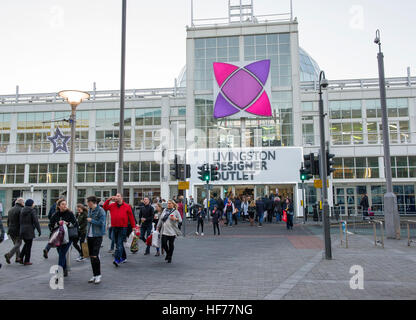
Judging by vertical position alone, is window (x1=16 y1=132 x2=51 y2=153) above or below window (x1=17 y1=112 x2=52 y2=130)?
below

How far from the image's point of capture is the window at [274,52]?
103ft

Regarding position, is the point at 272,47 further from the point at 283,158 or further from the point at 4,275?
the point at 4,275

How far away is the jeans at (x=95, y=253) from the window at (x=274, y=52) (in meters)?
26.6

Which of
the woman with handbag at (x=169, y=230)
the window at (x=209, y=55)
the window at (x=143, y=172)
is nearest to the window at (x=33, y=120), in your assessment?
the window at (x=143, y=172)

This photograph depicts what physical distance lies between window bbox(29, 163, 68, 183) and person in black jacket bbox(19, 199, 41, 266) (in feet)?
86.2

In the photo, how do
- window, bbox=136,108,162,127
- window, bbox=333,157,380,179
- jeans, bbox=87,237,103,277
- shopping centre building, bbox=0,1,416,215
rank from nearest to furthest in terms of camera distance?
jeans, bbox=87,237,103,277, shopping centre building, bbox=0,1,416,215, window, bbox=333,157,380,179, window, bbox=136,108,162,127

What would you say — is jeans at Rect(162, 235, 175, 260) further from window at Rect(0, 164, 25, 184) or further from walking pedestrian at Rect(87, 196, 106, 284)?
window at Rect(0, 164, 25, 184)

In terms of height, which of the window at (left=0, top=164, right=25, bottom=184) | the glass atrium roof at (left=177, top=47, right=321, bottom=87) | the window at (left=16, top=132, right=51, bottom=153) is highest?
the glass atrium roof at (left=177, top=47, right=321, bottom=87)

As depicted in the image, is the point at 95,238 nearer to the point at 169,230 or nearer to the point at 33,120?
the point at 169,230

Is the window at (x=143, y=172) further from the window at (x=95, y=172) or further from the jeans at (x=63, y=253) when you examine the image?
the jeans at (x=63, y=253)

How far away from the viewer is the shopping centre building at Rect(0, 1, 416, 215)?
30.1 m

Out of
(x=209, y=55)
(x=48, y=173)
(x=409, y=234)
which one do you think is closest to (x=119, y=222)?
(x=409, y=234)

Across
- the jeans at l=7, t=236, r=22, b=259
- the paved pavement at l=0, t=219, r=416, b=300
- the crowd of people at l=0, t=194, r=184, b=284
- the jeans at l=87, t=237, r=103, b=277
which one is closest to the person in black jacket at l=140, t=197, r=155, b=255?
the paved pavement at l=0, t=219, r=416, b=300

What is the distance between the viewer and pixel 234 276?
755 cm
